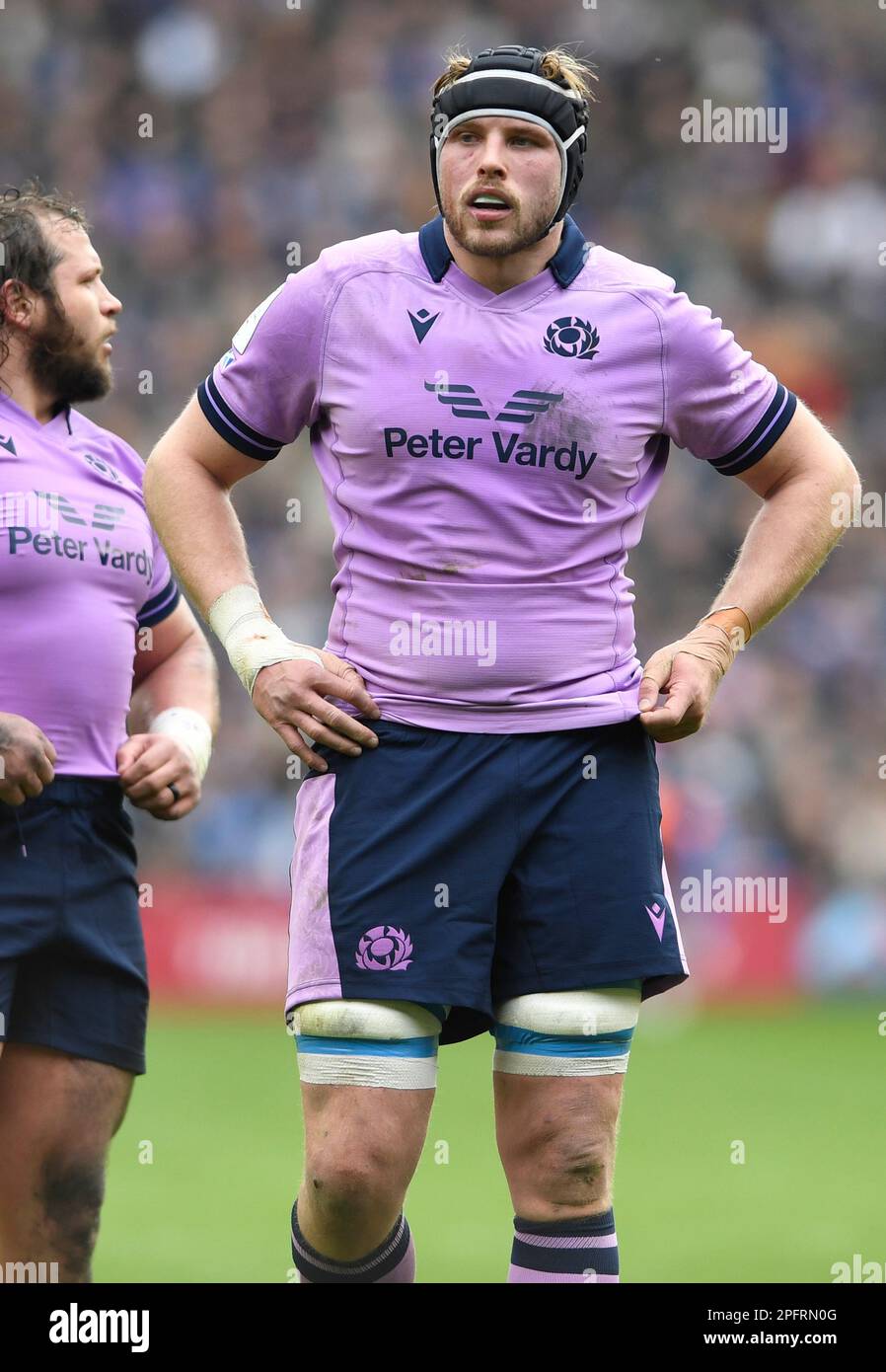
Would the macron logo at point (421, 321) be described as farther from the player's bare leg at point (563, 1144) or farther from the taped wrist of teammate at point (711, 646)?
the player's bare leg at point (563, 1144)

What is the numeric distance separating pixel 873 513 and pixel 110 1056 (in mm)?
13742

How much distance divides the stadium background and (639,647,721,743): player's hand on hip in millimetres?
4728

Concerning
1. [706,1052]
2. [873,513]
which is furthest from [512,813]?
[873,513]

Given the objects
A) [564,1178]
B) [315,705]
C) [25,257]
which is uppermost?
[25,257]

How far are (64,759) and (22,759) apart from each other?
0.19 m

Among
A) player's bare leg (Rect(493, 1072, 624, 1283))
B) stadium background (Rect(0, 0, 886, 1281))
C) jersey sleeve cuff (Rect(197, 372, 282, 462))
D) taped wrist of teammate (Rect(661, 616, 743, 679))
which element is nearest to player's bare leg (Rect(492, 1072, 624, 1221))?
player's bare leg (Rect(493, 1072, 624, 1283))

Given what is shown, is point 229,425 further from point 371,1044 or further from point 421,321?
point 371,1044

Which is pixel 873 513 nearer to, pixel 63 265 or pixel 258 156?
pixel 258 156

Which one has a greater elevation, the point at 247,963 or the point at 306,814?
the point at 247,963


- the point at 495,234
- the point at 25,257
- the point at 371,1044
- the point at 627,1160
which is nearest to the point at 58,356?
the point at 25,257

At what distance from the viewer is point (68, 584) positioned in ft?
13.7

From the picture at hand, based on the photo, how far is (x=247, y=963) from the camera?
44.8 feet

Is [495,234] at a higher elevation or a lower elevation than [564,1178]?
higher
